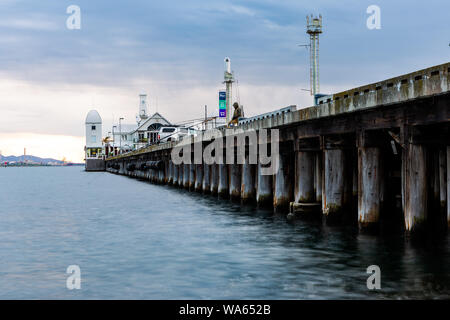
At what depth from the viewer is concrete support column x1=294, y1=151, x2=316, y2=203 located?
24812 mm

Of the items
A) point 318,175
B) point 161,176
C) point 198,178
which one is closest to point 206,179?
point 198,178

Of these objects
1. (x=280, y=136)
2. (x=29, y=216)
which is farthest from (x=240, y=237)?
(x=29, y=216)

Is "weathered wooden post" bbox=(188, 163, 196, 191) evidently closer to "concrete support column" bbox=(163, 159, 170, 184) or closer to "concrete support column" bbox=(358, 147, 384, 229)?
"concrete support column" bbox=(163, 159, 170, 184)

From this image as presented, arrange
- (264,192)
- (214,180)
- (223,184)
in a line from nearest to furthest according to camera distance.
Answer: (264,192) → (223,184) → (214,180)

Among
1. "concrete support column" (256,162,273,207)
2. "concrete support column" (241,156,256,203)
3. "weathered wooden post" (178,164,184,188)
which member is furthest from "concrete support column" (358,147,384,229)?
"weathered wooden post" (178,164,184,188)

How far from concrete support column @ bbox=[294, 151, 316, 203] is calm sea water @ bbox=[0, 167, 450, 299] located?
51.8 inches

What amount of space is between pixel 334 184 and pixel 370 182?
9.51 ft

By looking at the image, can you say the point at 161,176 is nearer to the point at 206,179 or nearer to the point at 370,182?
the point at 206,179

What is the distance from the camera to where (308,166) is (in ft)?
81.9

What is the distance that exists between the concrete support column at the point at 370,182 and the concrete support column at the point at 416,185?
2019 millimetres

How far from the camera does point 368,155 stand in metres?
19.2
